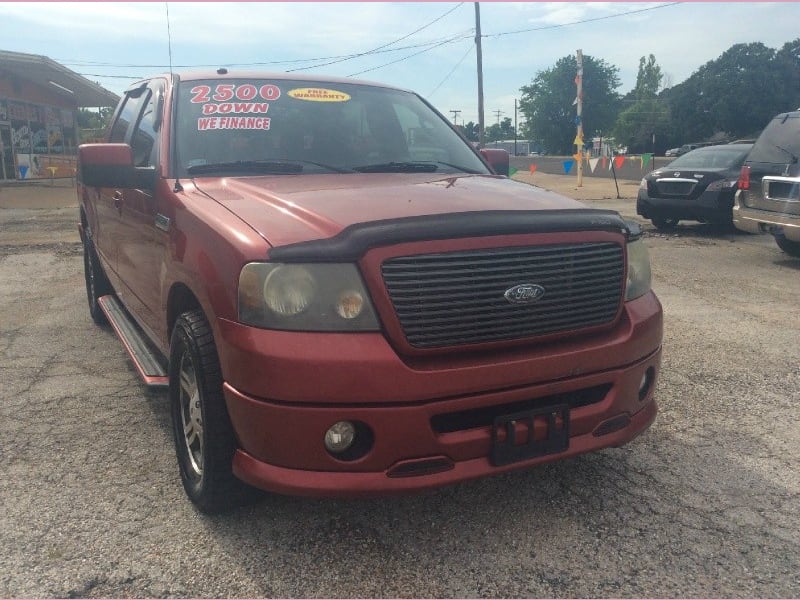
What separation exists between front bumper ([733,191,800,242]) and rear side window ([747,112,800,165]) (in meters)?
0.53

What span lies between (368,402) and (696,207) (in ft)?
33.5

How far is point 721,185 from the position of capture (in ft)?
36.1

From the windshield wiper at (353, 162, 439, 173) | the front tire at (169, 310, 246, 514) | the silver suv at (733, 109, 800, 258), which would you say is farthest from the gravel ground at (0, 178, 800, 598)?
the silver suv at (733, 109, 800, 258)

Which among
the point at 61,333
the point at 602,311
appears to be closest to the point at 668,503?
the point at 602,311

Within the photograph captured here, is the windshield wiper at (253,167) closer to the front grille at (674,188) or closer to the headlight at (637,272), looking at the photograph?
the headlight at (637,272)

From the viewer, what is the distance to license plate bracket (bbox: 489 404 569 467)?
8.02ft

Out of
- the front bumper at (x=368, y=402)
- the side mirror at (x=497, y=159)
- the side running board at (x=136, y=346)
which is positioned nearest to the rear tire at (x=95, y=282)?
the side running board at (x=136, y=346)

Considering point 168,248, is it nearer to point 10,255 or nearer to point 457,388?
point 457,388

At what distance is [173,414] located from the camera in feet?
9.95

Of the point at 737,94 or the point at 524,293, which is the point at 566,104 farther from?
the point at 524,293

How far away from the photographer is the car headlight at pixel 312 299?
232 cm

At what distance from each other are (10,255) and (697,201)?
9990 millimetres

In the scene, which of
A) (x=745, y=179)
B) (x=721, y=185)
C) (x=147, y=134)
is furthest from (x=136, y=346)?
(x=721, y=185)

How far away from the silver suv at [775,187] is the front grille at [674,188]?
2.27 meters
